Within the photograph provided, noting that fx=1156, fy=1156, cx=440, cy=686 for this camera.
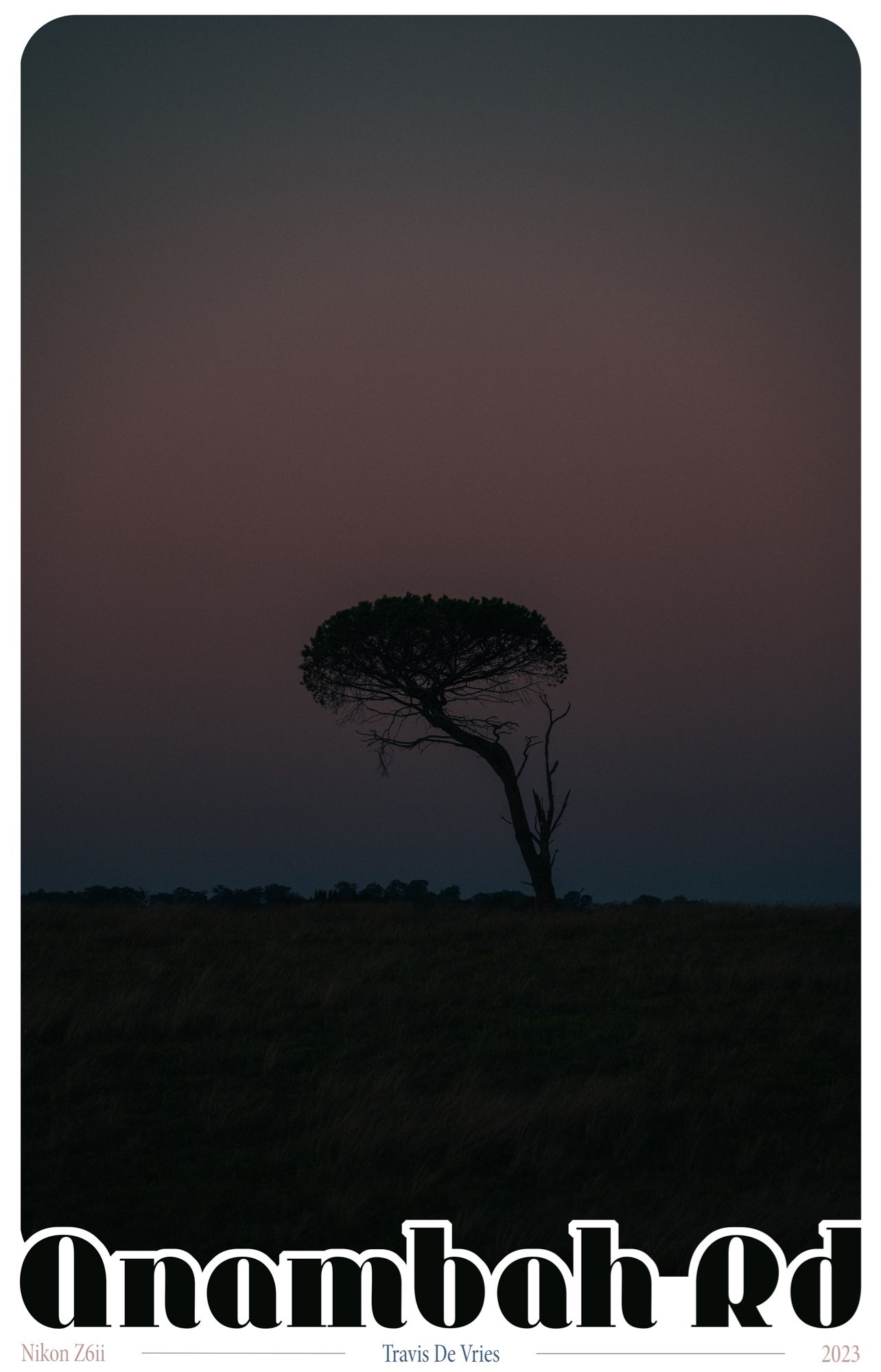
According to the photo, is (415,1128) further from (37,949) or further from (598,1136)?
(37,949)

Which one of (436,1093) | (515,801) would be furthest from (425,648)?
(436,1093)

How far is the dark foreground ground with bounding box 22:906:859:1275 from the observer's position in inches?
291

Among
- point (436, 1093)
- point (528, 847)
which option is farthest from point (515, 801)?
point (436, 1093)

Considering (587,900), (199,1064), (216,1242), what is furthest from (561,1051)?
(587,900)

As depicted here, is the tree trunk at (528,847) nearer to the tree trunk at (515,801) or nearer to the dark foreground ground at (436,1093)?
the tree trunk at (515,801)

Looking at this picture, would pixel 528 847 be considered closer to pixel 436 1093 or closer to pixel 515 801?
pixel 515 801

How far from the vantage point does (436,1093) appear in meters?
9.41

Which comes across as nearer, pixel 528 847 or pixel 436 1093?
pixel 436 1093

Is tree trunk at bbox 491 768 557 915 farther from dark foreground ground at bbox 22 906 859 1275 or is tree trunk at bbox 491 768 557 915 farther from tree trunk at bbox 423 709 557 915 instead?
dark foreground ground at bbox 22 906 859 1275

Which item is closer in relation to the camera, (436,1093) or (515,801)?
(436,1093)

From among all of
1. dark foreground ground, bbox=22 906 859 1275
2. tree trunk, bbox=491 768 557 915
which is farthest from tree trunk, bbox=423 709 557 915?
dark foreground ground, bbox=22 906 859 1275

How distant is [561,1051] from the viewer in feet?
34.9

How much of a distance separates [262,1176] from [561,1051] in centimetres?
359
